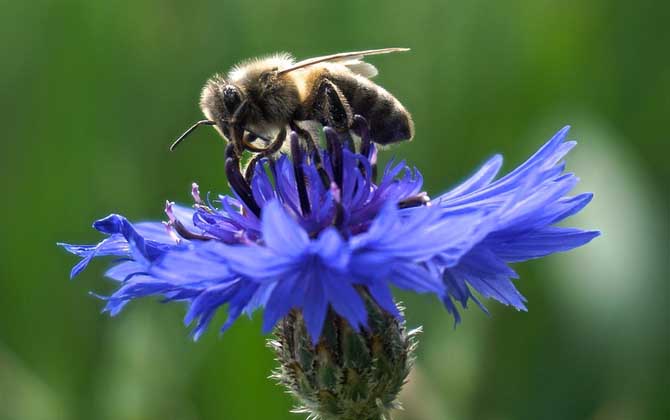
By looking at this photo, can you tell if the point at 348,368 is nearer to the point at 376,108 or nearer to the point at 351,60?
the point at 376,108

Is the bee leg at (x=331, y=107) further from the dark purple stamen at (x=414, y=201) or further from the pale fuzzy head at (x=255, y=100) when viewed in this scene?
the dark purple stamen at (x=414, y=201)

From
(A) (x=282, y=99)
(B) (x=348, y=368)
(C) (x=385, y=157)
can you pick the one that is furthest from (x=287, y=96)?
(C) (x=385, y=157)

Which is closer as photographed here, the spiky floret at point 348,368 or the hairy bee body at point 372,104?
the spiky floret at point 348,368

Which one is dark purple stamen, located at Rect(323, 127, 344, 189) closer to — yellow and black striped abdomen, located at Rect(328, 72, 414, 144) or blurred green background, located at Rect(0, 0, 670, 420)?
yellow and black striped abdomen, located at Rect(328, 72, 414, 144)

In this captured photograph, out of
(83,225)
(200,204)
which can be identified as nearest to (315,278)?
(200,204)

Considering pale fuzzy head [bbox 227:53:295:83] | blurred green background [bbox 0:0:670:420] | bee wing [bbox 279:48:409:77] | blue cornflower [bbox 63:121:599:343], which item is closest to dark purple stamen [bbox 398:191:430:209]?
blue cornflower [bbox 63:121:599:343]

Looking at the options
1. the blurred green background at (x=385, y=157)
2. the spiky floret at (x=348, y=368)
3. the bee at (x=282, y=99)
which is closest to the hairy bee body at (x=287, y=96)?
the bee at (x=282, y=99)
